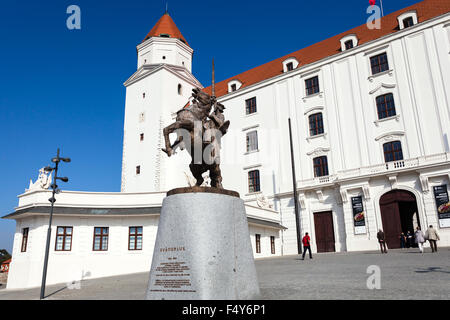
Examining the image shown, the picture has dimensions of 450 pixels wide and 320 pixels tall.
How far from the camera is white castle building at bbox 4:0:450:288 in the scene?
21969 mm

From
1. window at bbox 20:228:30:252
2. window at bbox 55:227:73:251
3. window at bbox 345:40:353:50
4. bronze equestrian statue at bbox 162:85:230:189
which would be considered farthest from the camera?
window at bbox 345:40:353:50

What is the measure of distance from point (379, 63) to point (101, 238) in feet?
83.7

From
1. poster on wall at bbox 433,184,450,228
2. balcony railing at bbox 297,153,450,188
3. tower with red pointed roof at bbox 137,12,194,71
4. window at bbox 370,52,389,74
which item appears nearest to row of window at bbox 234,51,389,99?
window at bbox 370,52,389,74

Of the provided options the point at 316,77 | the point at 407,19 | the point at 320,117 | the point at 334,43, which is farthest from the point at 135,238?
the point at 407,19

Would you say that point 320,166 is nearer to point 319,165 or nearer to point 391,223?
point 319,165

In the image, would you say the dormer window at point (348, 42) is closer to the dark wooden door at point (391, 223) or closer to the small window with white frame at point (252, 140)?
the small window with white frame at point (252, 140)

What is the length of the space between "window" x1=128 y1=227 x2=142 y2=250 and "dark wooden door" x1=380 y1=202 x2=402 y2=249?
17021 mm

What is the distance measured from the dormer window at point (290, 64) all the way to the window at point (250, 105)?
4.30 meters

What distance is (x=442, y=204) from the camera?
75.8 ft

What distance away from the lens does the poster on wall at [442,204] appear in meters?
22.7

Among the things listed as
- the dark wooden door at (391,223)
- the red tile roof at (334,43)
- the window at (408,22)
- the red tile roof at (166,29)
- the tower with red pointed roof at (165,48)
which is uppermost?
the red tile roof at (166,29)

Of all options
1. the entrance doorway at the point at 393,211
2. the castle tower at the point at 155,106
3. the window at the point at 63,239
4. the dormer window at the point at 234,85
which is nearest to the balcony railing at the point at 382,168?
the entrance doorway at the point at 393,211

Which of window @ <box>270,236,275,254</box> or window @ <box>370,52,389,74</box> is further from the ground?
window @ <box>370,52,389,74</box>

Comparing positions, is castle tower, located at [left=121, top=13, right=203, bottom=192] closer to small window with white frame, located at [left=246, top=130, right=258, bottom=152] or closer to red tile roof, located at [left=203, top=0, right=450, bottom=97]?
red tile roof, located at [left=203, top=0, right=450, bottom=97]
